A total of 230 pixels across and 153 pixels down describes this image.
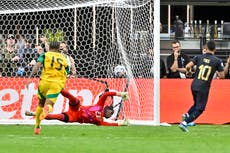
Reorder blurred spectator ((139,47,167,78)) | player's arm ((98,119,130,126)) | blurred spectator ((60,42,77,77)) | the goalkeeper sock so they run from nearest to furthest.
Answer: the goalkeeper sock
player's arm ((98,119,130,126))
blurred spectator ((60,42,77,77))
blurred spectator ((139,47,167,78))

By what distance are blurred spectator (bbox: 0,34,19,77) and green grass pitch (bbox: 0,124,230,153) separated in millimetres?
2082

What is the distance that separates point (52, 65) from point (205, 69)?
321 cm

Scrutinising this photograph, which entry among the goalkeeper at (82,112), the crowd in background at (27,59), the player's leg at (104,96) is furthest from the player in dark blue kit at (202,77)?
the crowd in background at (27,59)

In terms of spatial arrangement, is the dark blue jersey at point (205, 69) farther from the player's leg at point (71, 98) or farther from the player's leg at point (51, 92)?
the player's leg at point (51, 92)

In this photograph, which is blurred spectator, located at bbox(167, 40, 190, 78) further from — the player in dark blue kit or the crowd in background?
the player in dark blue kit

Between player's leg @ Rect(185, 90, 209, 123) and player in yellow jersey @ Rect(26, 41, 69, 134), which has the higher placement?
player in yellow jersey @ Rect(26, 41, 69, 134)

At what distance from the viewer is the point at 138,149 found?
41.5ft

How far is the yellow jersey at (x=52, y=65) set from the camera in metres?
16.1

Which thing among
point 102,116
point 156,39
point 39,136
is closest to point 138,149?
point 39,136

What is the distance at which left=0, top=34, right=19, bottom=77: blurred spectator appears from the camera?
20297 millimetres

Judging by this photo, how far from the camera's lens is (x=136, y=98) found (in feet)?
65.0

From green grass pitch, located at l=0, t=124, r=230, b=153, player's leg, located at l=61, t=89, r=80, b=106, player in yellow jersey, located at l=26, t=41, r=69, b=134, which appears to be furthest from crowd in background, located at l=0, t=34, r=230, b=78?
player in yellow jersey, located at l=26, t=41, r=69, b=134

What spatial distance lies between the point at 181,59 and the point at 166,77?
66cm

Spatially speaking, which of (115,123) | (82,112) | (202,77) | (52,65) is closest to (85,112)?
(82,112)
